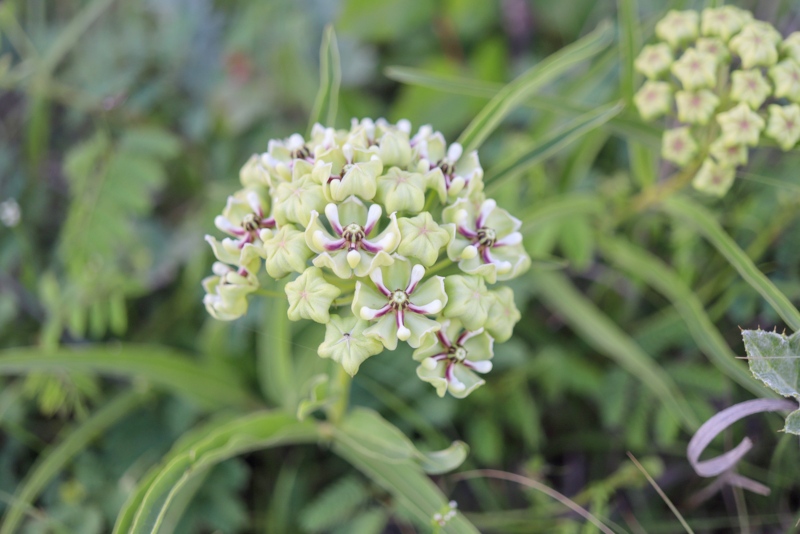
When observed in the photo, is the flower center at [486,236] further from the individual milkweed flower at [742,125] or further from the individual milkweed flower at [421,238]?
the individual milkweed flower at [742,125]

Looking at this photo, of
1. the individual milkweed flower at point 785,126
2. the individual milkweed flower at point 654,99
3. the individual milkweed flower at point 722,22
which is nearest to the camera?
the individual milkweed flower at point 785,126

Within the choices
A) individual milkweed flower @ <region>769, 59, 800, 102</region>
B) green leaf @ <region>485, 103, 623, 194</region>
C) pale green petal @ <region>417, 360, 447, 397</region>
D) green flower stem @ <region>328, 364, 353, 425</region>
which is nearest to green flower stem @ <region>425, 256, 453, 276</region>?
pale green petal @ <region>417, 360, 447, 397</region>

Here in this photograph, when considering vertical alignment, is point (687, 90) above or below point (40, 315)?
above

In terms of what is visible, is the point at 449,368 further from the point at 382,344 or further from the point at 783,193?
the point at 783,193

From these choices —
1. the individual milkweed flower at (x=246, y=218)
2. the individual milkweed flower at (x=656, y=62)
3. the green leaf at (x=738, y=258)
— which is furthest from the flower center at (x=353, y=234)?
the individual milkweed flower at (x=656, y=62)

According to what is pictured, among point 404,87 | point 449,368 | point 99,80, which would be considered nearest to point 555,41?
point 404,87

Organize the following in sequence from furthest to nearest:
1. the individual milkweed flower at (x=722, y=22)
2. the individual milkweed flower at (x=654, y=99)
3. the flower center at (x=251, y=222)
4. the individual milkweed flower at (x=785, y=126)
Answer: the individual milkweed flower at (x=654, y=99)
the individual milkweed flower at (x=722, y=22)
the individual milkweed flower at (x=785, y=126)
the flower center at (x=251, y=222)

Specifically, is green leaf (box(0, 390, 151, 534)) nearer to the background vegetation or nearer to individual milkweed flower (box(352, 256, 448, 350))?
the background vegetation

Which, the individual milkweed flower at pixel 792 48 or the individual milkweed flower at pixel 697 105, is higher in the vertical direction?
the individual milkweed flower at pixel 792 48
